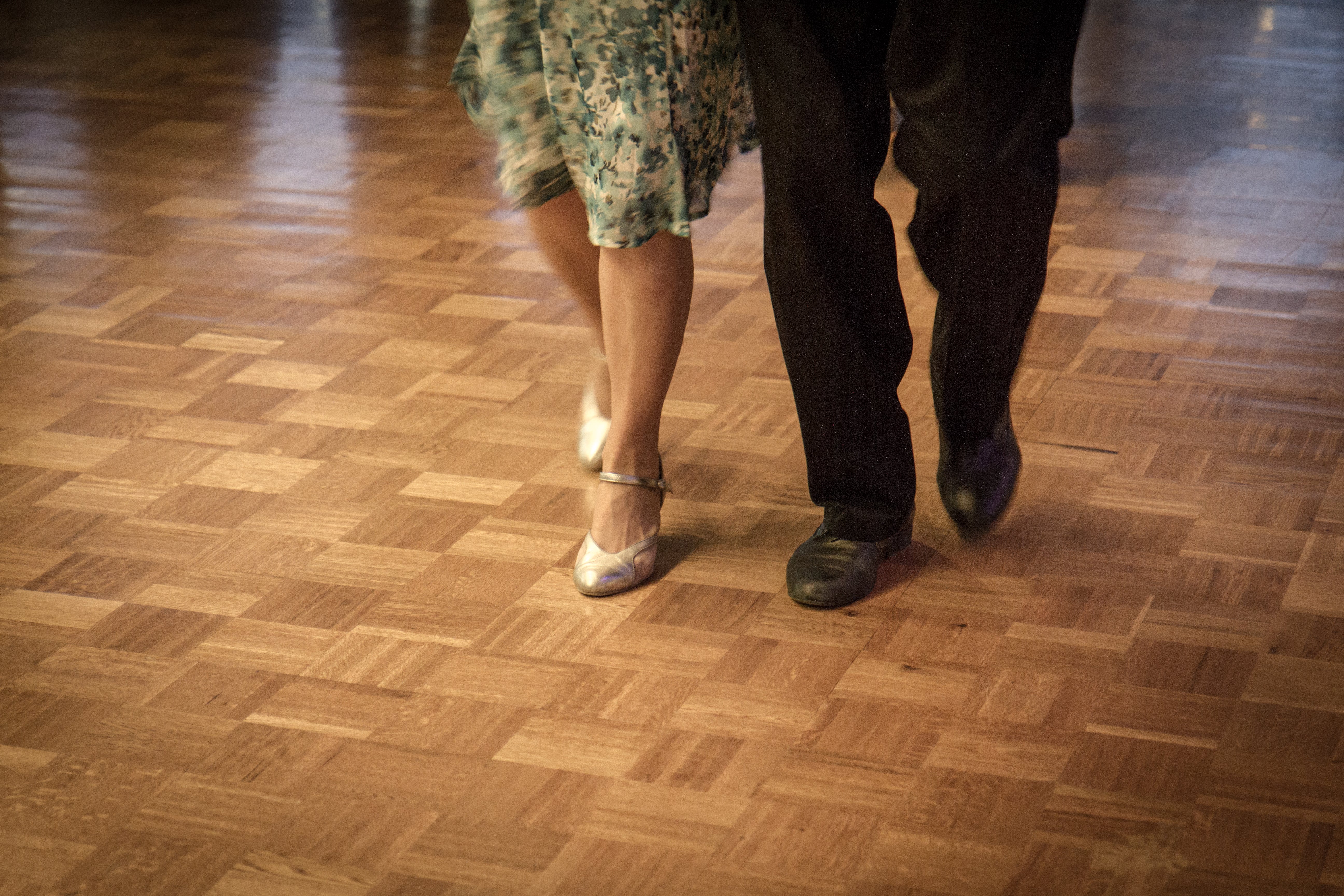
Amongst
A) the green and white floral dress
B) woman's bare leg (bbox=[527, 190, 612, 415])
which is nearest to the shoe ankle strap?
woman's bare leg (bbox=[527, 190, 612, 415])

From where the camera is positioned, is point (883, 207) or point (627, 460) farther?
point (627, 460)

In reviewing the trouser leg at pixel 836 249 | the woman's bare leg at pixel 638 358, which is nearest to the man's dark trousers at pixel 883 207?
the trouser leg at pixel 836 249

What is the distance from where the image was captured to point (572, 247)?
1785 millimetres

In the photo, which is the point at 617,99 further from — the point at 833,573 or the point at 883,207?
the point at 833,573

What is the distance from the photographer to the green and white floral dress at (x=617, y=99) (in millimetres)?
1474

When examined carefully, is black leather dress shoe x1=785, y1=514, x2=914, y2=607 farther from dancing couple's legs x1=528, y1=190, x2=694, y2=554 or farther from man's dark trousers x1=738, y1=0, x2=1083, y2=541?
dancing couple's legs x1=528, y1=190, x2=694, y2=554

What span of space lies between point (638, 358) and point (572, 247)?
0.22m

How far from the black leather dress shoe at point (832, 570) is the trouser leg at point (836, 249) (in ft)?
0.05

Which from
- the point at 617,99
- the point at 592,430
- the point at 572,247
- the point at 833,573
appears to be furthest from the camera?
the point at 592,430

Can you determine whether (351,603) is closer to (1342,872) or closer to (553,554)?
(553,554)

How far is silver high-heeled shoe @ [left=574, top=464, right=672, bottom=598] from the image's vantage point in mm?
1638

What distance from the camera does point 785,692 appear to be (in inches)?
57.3

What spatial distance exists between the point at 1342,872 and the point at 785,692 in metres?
0.50

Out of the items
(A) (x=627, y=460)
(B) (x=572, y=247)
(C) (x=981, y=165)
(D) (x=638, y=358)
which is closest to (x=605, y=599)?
(A) (x=627, y=460)
